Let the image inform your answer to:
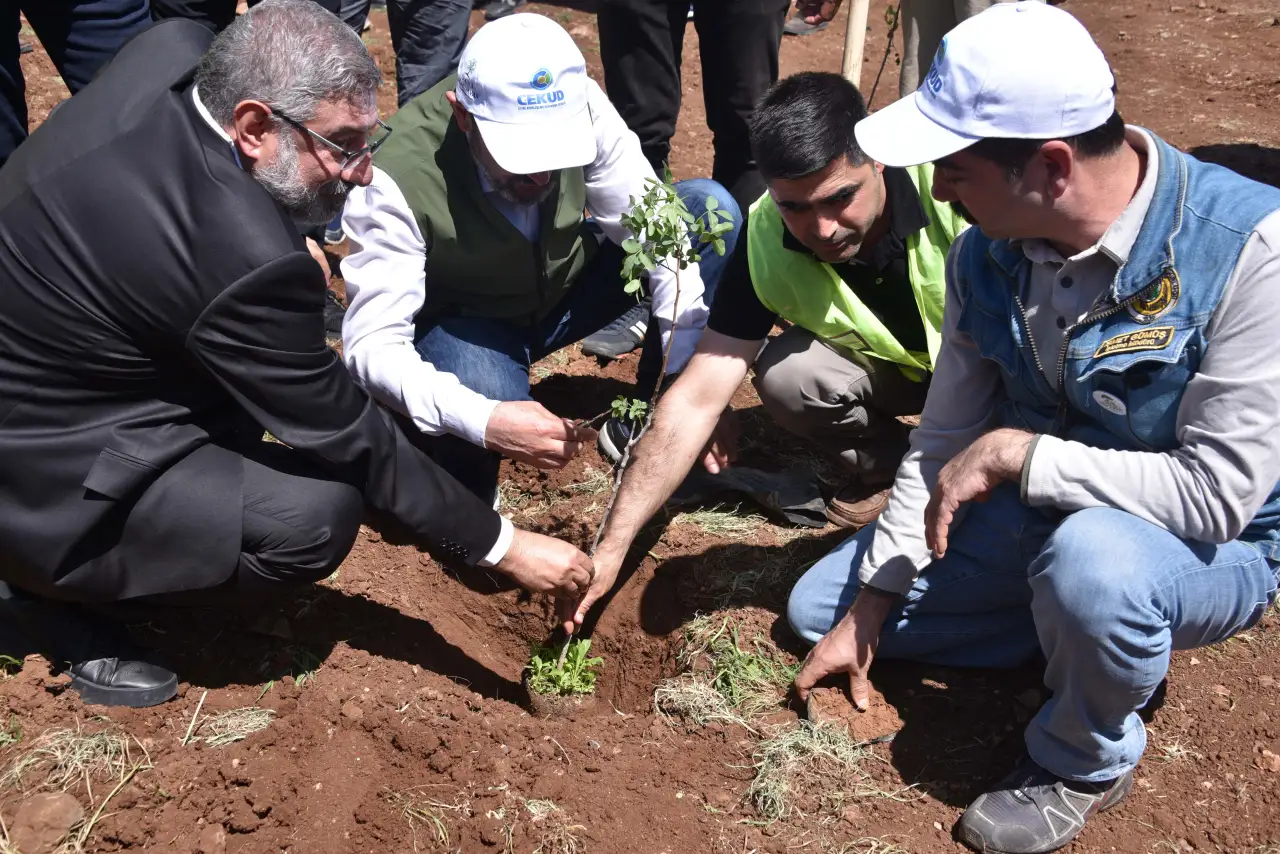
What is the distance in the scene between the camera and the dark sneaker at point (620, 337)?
438 centimetres

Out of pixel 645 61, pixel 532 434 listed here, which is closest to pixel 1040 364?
pixel 532 434

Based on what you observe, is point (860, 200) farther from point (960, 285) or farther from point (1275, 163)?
point (1275, 163)

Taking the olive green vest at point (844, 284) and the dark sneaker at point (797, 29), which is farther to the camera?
the dark sneaker at point (797, 29)

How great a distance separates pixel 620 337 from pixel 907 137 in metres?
2.40

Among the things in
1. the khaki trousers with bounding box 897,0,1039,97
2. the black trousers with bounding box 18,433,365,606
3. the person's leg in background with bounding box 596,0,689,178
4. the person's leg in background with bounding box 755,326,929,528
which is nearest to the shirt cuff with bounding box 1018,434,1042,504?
the person's leg in background with bounding box 755,326,929,528

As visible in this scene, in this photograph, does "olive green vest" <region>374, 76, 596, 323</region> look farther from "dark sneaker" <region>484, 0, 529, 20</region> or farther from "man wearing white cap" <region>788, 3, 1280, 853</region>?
"dark sneaker" <region>484, 0, 529, 20</region>

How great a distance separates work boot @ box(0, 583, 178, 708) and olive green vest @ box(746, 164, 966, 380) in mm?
1844

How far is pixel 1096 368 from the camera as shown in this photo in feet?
7.25

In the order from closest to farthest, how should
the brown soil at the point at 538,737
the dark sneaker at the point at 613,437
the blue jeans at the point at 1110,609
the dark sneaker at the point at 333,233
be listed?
the blue jeans at the point at 1110,609, the brown soil at the point at 538,737, the dark sneaker at the point at 613,437, the dark sneaker at the point at 333,233

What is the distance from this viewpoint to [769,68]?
4016 mm

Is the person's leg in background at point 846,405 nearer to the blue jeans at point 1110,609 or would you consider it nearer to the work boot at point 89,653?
the blue jeans at point 1110,609

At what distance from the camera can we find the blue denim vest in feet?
6.75

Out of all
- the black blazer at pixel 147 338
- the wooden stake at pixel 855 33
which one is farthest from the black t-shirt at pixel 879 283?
the wooden stake at pixel 855 33

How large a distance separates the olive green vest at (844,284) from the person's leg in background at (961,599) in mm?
516
